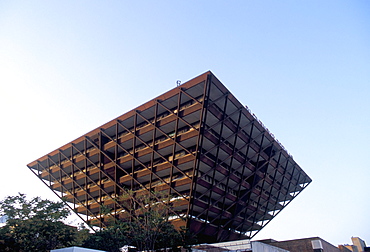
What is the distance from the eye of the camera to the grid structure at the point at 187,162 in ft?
136

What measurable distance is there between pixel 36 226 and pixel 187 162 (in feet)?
68.2

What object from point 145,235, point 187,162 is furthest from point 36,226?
point 187,162

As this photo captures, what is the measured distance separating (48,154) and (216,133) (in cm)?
3567

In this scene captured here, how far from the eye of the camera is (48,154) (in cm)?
5891

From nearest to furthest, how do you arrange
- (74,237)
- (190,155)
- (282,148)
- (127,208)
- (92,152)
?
(74,237) < (190,155) < (127,208) < (92,152) < (282,148)

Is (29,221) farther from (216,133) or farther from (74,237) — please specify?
(216,133)

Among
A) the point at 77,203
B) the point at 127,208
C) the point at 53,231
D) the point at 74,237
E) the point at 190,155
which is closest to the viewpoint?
the point at 53,231

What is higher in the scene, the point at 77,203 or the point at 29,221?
the point at 77,203

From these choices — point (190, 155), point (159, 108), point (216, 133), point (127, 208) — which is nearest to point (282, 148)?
point (216, 133)

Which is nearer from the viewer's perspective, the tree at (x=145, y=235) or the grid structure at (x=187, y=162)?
the tree at (x=145, y=235)

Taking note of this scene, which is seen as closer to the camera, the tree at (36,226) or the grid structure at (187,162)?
the tree at (36,226)

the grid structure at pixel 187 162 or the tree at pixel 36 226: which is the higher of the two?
the grid structure at pixel 187 162

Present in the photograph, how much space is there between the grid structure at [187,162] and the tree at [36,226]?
4176mm

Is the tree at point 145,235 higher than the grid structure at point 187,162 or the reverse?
the reverse
